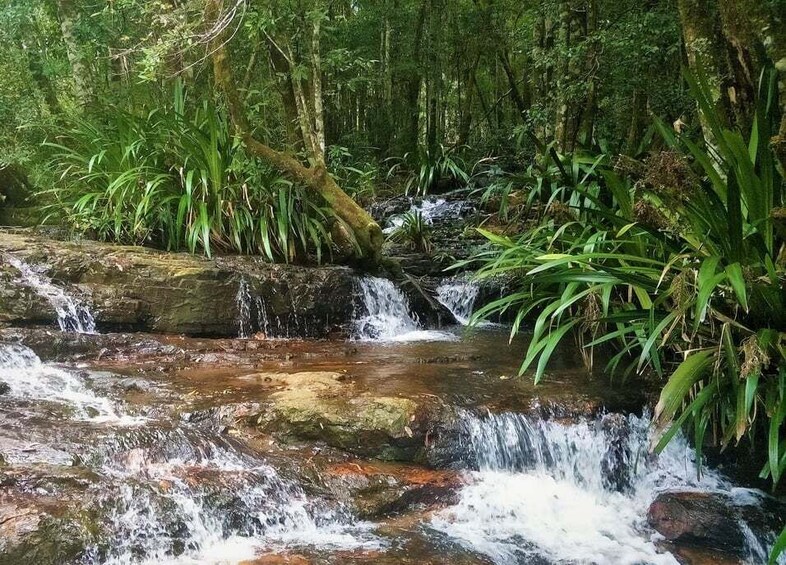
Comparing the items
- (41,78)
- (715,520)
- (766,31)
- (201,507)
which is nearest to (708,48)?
(766,31)

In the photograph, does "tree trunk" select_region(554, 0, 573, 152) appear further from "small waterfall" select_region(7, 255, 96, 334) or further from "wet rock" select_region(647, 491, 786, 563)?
"small waterfall" select_region(7, 255, 96, 334)

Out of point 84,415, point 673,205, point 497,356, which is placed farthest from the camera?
point 497,356

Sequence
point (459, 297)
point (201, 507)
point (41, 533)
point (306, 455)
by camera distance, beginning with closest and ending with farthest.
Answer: point (41, 533) → point (201, 507) → point (306, 455) → point (459, 297)

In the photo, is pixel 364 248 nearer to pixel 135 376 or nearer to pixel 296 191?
pixel 296 191

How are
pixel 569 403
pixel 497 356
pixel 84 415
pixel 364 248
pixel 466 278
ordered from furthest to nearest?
pixel 466 278
pixel 364 248
pixel 497 356
pixel 569 403
pixel 84 415

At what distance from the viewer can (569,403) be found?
387 cm

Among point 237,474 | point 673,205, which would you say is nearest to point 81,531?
point 237,474

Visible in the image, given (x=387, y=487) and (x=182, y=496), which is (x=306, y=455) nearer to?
(x=387, y=487)

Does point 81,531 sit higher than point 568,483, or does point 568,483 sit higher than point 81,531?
point 81,531

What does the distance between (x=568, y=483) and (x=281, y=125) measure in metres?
6.33

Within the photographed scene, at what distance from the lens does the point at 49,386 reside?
3.93 metres

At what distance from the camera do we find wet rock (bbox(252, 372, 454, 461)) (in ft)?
11.3

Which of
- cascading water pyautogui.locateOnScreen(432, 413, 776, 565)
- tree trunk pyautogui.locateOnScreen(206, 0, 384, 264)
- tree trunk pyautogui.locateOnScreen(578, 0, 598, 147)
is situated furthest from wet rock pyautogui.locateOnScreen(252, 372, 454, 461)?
tree trunk pyautogui.locateOnScreen(578, 0, 598, 147)

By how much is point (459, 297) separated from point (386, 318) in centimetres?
108
